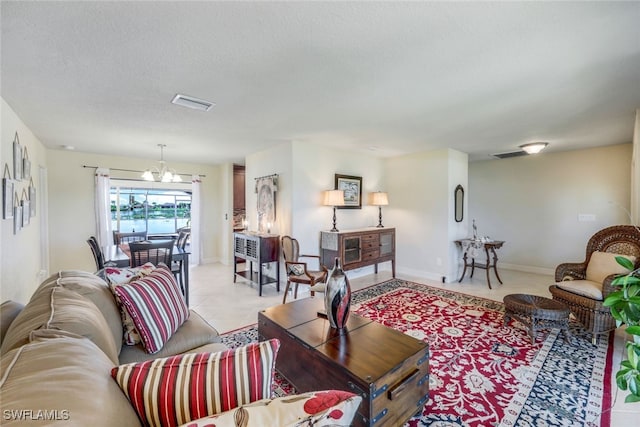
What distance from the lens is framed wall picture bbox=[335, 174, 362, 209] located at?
4891 mm

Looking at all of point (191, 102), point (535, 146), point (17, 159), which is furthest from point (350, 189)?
point (17, 159)

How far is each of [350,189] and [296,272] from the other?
2.01 meters

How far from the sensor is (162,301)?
173cm

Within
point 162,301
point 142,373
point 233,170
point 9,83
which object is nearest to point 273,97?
point 162,301

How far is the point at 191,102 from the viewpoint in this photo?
265 cm

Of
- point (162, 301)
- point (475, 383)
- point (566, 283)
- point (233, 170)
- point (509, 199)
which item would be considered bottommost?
point (475, 383)

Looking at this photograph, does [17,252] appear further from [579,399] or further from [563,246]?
[563,246]

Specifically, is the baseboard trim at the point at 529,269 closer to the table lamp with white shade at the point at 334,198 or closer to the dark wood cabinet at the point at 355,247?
the dark wood cabinet at the point at 355,247

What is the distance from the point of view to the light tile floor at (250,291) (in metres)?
3.23

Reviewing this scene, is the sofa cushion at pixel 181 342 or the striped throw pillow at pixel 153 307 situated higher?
the striped throw pillow at pixel 153 307

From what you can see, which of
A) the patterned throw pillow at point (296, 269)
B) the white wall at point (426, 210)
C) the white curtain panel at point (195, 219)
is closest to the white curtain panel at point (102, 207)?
the white curtain panel at point (195, 219)

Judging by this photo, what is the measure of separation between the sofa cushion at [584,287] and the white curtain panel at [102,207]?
714 cm

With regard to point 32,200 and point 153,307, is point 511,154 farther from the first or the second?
point 32,200

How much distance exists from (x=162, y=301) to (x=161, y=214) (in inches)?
222
